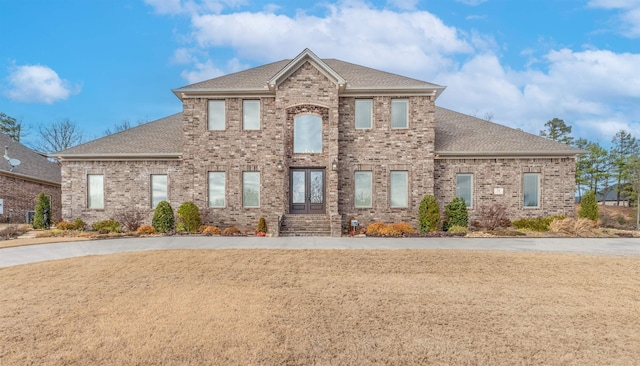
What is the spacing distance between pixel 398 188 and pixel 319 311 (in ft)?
39.2

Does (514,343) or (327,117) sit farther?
(327,117)

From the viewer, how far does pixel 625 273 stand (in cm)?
816

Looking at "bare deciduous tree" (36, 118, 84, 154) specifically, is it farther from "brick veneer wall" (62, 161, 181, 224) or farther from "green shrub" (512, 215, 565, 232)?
"green shrub" (512, 215, 565, 232)

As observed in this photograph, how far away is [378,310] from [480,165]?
13.7m

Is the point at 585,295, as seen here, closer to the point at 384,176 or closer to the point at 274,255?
the point at 274,255

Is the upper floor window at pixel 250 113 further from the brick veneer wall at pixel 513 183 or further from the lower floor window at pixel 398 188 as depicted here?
the brick veneer wall at pixel 513 183

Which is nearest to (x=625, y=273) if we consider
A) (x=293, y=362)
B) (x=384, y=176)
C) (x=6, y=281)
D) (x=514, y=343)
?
(x=514, y=343)

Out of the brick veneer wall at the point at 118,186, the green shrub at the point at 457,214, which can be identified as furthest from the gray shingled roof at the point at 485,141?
the brick veneer wall at the point at 118,186

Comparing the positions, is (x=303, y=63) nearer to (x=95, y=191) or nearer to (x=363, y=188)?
(x=363, y=188)

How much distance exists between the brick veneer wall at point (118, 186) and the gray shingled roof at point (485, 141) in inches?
517

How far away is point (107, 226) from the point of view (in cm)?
1602

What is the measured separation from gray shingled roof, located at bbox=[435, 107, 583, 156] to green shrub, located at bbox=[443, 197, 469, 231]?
254cm

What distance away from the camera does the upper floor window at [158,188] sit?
684 inches

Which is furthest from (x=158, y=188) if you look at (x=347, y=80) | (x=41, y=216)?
(x=347, y=80)
